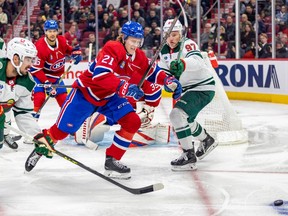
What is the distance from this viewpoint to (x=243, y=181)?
388 centimetres

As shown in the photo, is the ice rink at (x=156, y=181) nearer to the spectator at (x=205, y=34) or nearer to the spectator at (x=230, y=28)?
the spectator at (x=230, y=28)

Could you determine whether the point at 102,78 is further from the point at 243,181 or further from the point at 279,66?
the point at 279,66

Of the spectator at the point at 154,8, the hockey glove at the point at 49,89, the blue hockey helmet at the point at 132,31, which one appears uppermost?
the blue hockey helmet at the point at 132,31

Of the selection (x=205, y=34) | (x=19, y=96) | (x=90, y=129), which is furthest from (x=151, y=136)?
(x=205, y=34)

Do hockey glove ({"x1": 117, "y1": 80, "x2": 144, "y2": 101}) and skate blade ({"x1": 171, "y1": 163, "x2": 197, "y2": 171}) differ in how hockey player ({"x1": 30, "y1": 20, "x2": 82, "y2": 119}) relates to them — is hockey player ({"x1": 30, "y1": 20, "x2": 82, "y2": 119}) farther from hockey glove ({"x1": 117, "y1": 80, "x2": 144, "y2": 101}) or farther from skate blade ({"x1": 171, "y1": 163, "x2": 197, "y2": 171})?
hockey glove ({"x1": 117, "y1": 80, "x2": 144, "y2": 101})

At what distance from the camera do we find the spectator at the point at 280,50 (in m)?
8.53

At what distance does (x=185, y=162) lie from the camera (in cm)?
425

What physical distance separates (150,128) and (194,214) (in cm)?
222

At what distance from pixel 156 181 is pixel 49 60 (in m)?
2.37

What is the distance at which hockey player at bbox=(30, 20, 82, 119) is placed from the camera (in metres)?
5.73

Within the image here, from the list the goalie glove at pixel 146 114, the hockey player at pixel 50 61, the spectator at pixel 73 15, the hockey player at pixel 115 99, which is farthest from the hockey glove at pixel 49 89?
the spectator at pixel 73 15

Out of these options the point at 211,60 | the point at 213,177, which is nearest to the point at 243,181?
the point at 213,177

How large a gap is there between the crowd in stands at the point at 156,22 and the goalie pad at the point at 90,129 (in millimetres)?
3901

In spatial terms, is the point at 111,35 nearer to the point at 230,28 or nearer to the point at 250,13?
the point at 230,28
